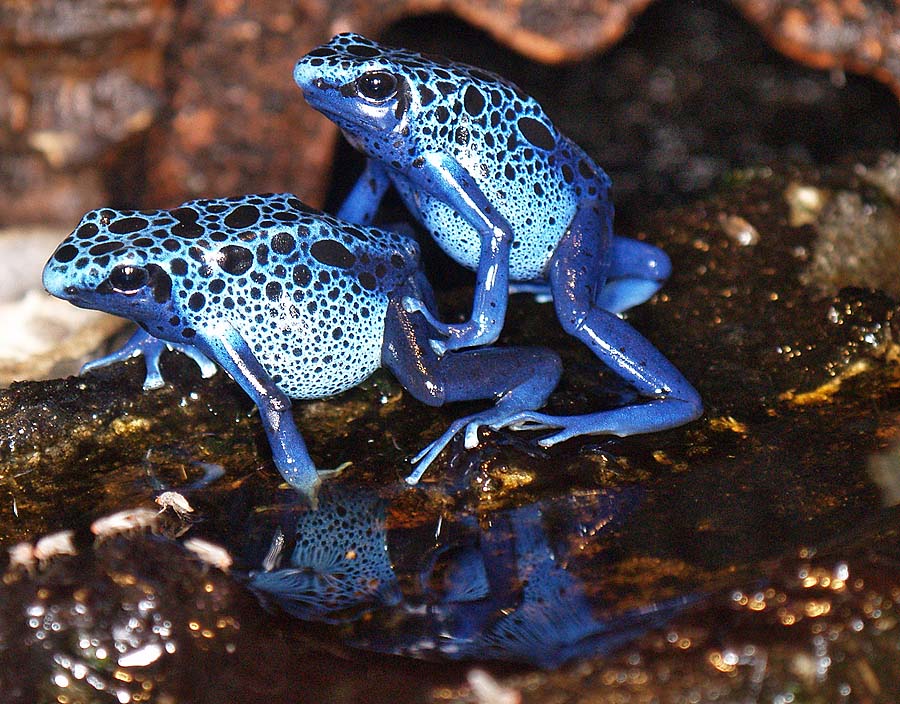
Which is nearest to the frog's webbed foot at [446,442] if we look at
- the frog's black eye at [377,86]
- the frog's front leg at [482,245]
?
the frog's front leg at [482,245]

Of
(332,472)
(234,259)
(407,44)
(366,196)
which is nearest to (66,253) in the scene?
(234,259)

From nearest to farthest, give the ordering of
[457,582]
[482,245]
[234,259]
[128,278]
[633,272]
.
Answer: [457,582] < [128,278] < [234,259] < [482,245] < [633,272]

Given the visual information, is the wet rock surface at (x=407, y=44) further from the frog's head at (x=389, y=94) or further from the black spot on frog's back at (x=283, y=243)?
the black spot on frog's back at (x=283, y=243)

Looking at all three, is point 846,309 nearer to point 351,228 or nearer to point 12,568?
point 351,228

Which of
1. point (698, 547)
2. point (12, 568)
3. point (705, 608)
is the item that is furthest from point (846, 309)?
point (12, 568)

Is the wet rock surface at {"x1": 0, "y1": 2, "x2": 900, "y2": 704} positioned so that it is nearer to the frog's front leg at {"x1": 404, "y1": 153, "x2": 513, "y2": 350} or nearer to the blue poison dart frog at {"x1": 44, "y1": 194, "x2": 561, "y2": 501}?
the blue poison dart frog at {"x1": 44, "y1": 194, "x2": 561, "y2": 501}

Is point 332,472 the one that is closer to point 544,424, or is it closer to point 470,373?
point 470,373
